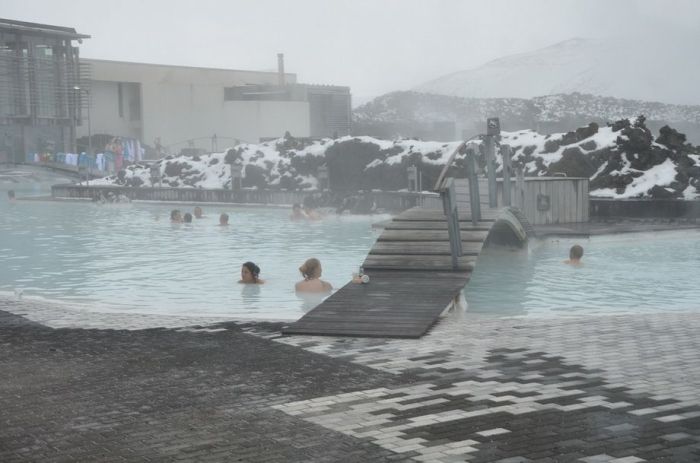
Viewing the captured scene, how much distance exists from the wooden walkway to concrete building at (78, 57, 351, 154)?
4812 cm

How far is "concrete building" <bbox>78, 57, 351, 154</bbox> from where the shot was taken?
65.1 meters

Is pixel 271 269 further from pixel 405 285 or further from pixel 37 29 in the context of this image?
pixel 37 29

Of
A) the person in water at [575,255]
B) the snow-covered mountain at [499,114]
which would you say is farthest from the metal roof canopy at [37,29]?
the person in water at [575,255]

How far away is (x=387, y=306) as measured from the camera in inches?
401

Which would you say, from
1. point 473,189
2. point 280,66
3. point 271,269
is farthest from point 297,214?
point 280,66

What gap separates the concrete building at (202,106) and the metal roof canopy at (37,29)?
3947mm

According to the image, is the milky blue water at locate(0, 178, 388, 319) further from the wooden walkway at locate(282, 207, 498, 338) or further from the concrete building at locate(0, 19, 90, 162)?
the concrete building at locate(0, 19, 90, 162)

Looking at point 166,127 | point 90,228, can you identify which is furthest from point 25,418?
point 166,127

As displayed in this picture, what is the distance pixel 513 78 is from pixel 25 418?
126328 mm

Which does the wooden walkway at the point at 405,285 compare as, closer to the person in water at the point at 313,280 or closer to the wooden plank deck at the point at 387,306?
the wooden plank deck at the point at 387,306

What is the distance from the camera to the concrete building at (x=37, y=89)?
55781 millimetres

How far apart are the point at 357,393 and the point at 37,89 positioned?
2121 inches

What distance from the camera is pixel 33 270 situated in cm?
1769

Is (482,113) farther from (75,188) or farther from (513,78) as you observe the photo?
(75,188)
